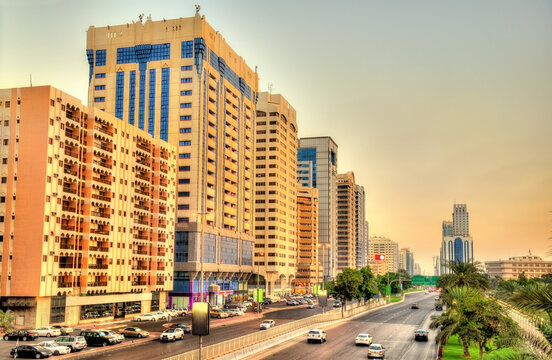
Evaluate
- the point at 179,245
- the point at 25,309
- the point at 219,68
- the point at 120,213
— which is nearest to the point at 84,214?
the point at 120,213

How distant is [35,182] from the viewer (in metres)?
91.6

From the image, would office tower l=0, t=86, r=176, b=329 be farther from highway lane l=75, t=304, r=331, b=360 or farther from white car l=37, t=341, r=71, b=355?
white car l=37, t=341, r=71, b=355

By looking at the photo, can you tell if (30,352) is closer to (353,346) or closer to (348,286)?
(353,346)

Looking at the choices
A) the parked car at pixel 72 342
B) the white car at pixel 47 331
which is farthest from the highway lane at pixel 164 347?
the white car at pixel 47 331

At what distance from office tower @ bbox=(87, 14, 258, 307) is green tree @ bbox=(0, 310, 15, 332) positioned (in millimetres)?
62718

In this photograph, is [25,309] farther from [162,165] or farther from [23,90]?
[162,165]

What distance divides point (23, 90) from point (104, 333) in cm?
4538

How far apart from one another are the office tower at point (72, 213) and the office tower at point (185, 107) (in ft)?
83.2

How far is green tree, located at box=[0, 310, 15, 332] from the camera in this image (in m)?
81.9

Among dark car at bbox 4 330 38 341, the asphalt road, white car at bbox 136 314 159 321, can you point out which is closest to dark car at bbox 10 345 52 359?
dark car at bbox 4 330 38 341

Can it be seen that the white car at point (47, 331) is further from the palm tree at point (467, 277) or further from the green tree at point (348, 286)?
the green tree at point (348, 286)

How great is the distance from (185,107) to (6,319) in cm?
8262

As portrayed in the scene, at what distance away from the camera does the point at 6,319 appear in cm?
8238

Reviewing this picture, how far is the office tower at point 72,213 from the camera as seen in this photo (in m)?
90.2
